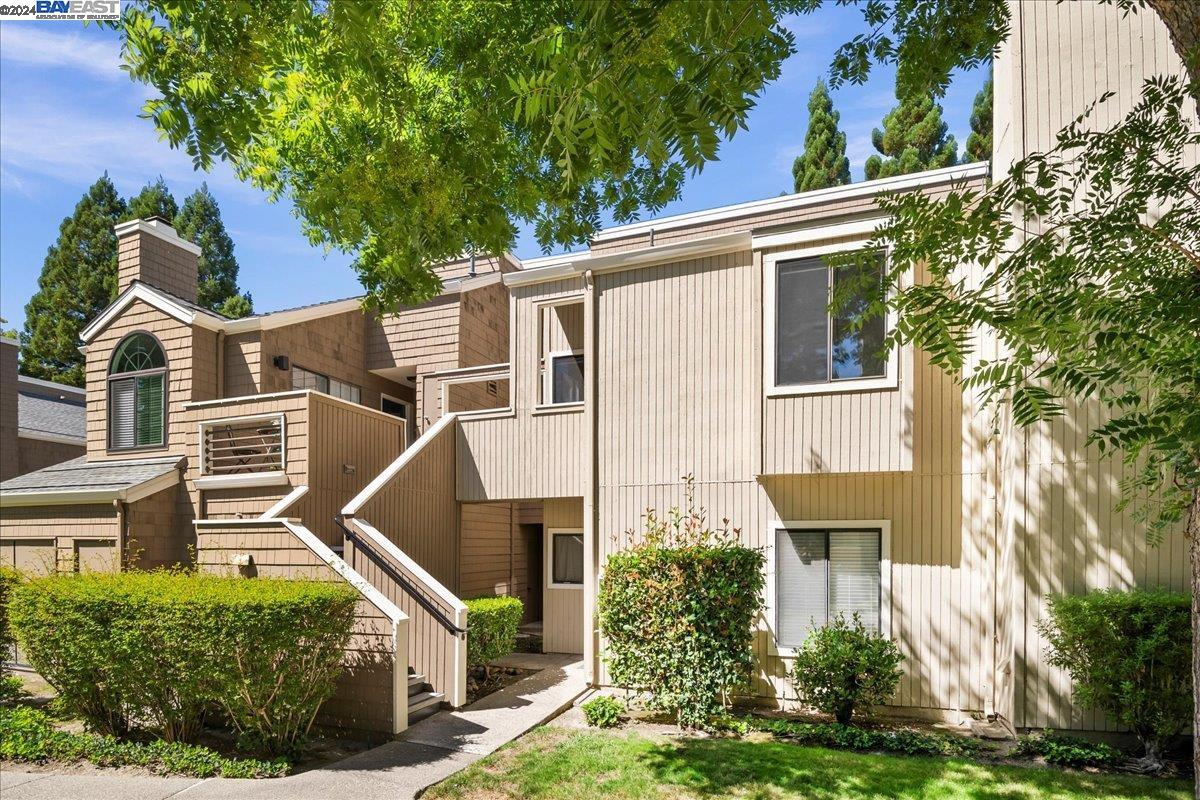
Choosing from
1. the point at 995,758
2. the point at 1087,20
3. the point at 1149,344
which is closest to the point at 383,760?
the point at 995,758

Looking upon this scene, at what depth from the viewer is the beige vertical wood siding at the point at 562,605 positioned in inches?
471

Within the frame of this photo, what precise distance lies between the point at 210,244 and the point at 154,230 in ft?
72.8

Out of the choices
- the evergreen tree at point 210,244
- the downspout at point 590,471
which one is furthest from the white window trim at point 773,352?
the evergreen tree at point 210,244


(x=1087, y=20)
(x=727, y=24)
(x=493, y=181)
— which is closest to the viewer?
(x=727, y=24)

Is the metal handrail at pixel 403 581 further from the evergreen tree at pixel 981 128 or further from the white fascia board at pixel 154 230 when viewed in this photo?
the evergreen tree at pixel 981 128

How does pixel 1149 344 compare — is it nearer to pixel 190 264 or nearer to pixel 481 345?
pixel 481 345

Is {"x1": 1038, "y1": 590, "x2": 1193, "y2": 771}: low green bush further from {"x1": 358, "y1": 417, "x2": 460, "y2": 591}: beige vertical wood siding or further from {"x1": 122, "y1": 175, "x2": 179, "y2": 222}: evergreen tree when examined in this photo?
{"x1": 122, "y1": 175, "x2": 179, "y2": 222}: evergreen tree

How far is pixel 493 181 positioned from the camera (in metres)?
6.29

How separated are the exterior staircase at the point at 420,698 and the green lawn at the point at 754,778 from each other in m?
1.57

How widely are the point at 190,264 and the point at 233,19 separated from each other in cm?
1138

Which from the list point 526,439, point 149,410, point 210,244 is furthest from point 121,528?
point 210,244

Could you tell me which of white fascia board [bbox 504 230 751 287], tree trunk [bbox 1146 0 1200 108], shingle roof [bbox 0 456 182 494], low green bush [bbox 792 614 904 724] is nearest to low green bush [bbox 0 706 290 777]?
shingle roof [bbox 0 456 182 494]

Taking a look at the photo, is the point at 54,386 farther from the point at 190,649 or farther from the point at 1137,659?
the point at 1137,659

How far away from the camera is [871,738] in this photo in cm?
734
